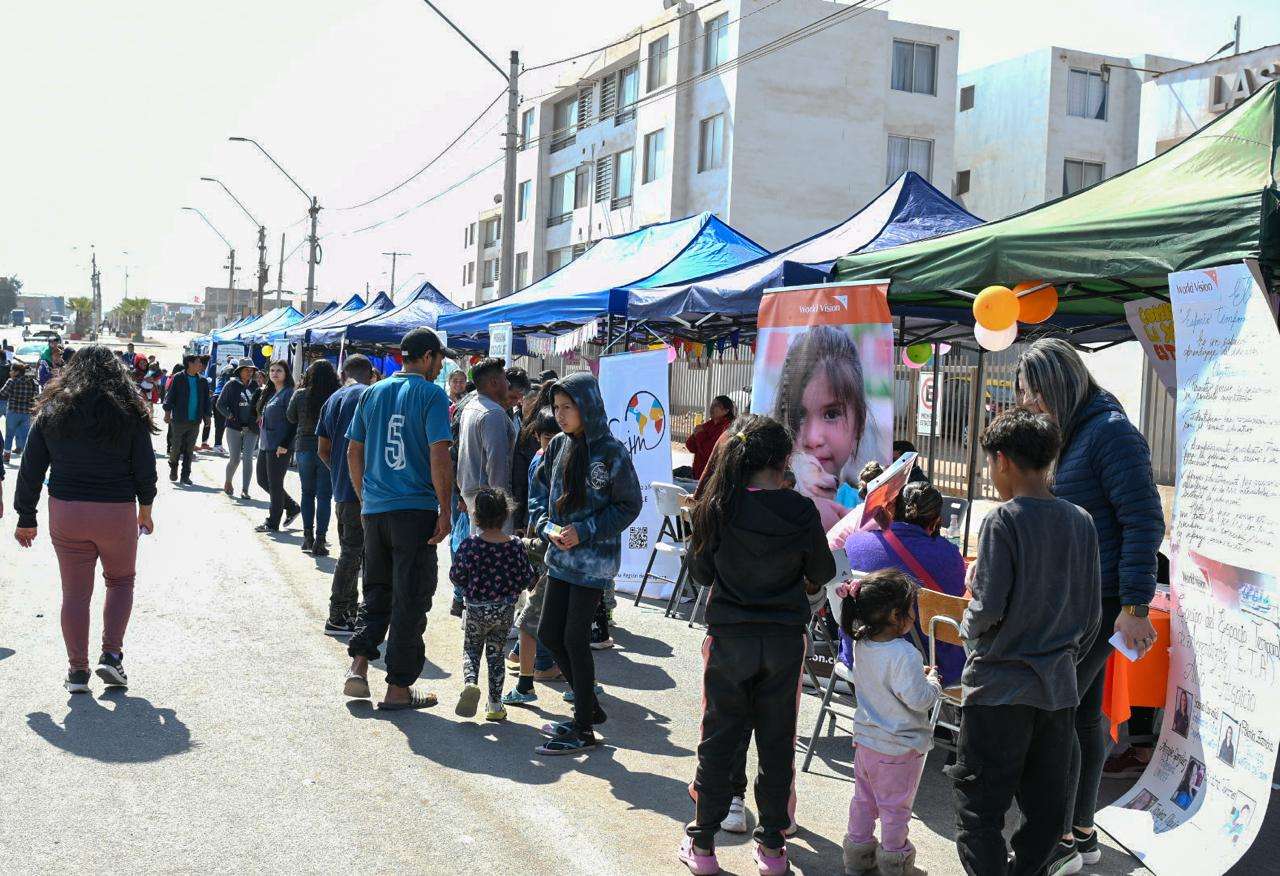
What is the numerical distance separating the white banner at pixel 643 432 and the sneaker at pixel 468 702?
400 cm

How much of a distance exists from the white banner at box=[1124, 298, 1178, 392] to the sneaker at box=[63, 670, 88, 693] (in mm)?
6446

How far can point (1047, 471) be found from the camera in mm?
3926

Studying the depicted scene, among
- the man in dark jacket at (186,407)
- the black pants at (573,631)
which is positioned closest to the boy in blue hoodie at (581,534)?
the black pants at (573,631)

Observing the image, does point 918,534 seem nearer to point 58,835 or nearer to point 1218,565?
point 1218,565

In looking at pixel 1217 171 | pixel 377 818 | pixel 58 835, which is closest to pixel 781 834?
pixel 377 818

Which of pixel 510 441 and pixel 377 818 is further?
pixel 510 441

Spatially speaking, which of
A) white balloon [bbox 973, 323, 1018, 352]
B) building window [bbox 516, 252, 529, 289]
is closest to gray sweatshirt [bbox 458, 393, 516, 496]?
white balloon [bbox 973, 323, 1018, 352]

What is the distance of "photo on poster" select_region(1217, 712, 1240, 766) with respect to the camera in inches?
171

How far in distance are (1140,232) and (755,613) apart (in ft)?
9.67

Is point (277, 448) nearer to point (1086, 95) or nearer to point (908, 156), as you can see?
point (908, 156)

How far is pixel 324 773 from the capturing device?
17.4 ft

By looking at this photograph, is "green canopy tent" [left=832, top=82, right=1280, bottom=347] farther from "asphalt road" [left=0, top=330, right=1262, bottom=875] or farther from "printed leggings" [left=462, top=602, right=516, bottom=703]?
"printed leggings" [left=462, top=602, right=516, bottom=703]

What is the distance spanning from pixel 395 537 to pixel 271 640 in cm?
215

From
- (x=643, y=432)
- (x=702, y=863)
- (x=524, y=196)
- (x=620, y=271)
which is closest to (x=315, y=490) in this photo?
(x=643, y=432)
